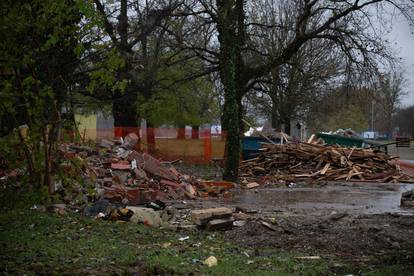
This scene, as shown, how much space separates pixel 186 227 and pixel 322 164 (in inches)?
620

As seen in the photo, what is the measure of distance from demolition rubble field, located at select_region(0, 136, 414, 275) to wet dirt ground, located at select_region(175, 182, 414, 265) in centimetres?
2

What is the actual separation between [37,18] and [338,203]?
11075 mm

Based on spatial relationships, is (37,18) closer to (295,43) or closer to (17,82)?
(17,82)

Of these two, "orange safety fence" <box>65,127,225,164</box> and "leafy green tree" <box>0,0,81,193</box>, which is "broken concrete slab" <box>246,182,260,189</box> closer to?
"orange safety fence" <box>65,127,225,164</box>

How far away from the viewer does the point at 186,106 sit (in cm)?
3653

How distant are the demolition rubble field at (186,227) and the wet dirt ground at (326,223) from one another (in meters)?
0.02

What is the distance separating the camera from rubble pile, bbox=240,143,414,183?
938 inches

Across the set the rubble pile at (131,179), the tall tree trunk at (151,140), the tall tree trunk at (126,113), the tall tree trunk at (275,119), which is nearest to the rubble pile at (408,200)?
the rubble pile at (131,179)

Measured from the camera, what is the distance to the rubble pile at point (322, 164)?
78.2 ft

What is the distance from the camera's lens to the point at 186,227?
1020 centimetres

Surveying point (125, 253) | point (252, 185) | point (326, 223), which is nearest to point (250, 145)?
point (252, 185)

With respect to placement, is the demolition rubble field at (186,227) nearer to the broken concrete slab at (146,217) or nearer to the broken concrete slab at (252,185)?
the broken concrete slab at (146,217)

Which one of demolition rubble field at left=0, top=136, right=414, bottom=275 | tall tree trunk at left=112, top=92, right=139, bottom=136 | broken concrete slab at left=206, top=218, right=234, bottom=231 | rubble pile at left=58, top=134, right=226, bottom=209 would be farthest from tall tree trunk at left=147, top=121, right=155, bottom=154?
broken concrete slab at left=206, top=218, right=234, bottom=231

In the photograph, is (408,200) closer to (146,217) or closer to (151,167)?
(151,167)
